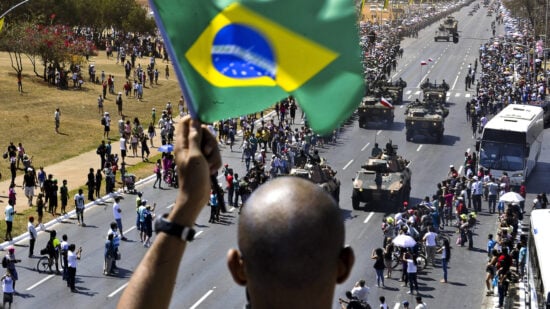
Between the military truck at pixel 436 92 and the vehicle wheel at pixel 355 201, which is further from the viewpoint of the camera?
the military truck at pixel 436 92

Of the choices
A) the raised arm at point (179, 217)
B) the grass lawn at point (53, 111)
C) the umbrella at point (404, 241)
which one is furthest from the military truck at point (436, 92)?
the raised arm at point (179, 217)

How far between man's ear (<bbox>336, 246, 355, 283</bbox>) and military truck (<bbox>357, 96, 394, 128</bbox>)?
55.1 m

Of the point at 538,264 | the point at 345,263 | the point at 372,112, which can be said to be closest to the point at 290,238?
the point at 345,263

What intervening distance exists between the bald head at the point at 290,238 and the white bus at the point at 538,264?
19187 millimetres

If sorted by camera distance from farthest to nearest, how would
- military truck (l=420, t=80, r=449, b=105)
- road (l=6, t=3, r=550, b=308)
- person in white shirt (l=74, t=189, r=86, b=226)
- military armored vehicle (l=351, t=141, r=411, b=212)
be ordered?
1. military truck (l=420, t=80, r=449, b=105)
2. military armored vehicle (l=351, t=141, r=411, b=212)
3. person in white shirt (l=74, t=189, r=86, b=226)
4. road (l=6, t=3, r=550, b=308)

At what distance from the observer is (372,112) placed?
5931cm

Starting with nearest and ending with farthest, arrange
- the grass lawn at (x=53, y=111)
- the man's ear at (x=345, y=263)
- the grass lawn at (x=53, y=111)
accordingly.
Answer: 1. the man's ear at (x=345, y=263)
2. the grass lawn at (x=53, y=111)
3. the grass lawn at (x=53, y=111)

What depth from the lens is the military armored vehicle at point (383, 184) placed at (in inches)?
1518

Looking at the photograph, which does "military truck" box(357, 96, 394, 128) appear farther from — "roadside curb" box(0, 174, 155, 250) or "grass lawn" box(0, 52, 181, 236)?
"roadside curb" box(0, 174, 155, 250)

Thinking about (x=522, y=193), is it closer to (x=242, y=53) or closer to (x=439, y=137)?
(x=439, y=137)

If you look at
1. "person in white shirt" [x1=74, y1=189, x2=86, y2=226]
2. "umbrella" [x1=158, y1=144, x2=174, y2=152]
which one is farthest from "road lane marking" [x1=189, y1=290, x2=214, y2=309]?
"umbrella" [x1=158, y1=144, x2=174, y2=152]

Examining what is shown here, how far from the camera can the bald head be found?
3.60m

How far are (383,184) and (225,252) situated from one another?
8.43 meters

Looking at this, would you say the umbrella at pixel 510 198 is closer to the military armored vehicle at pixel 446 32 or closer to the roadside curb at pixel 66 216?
the roadside curb at pixel 66 216
